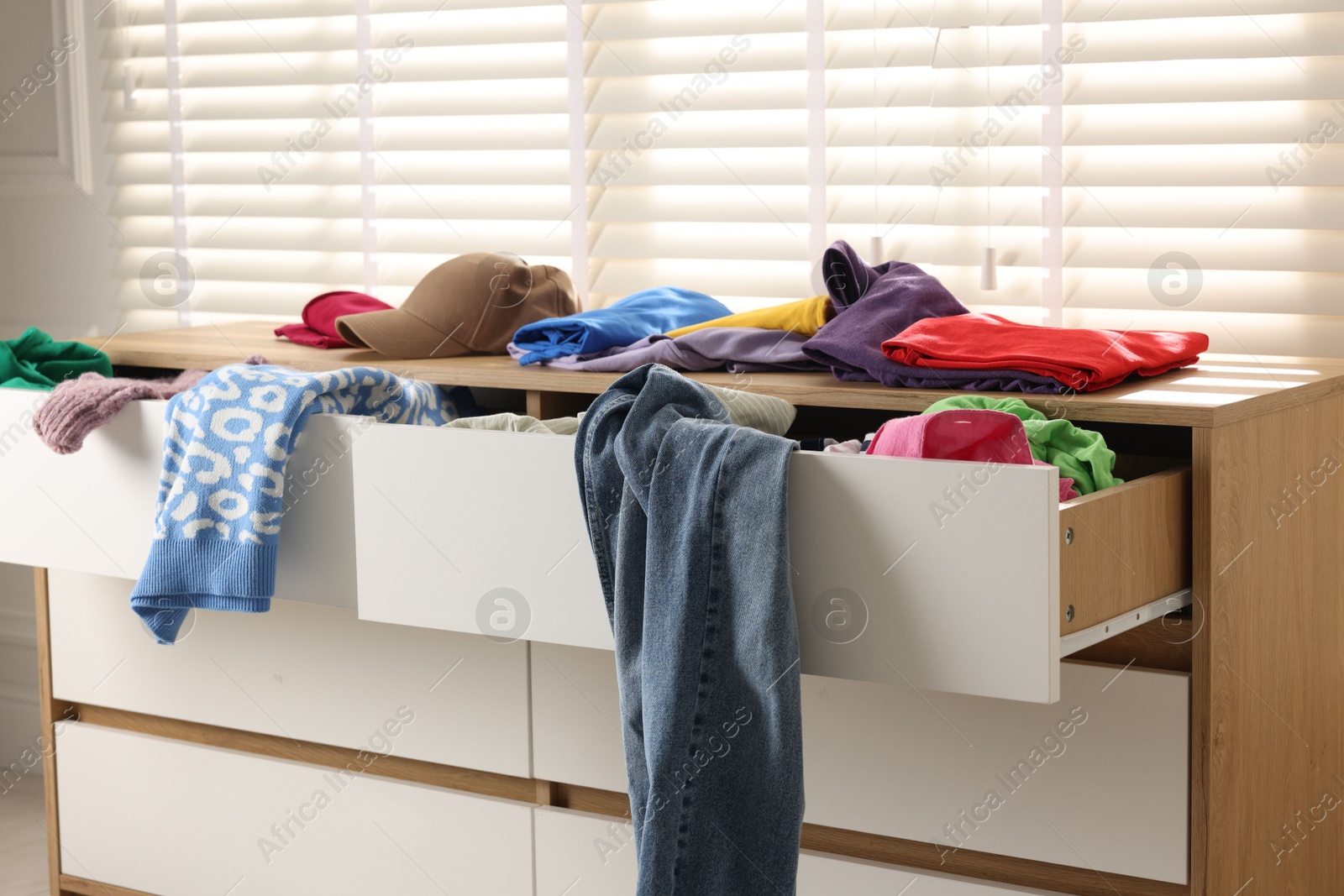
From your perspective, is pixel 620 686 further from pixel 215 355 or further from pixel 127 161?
pixel 127 161

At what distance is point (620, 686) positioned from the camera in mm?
1232

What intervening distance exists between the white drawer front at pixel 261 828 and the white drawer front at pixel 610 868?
1.2 inches

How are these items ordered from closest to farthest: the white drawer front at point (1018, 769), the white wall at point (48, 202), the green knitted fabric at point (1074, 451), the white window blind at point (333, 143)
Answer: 1. the green knitted fabric at point (1074, 451)
2. the white drawer front at point (1018, 769)
3. the white window blind at point (333, 143)
4. the white wall at point (48, 202)

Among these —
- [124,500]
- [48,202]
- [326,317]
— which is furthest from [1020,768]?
[48,202]

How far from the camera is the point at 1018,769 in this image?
1.42m

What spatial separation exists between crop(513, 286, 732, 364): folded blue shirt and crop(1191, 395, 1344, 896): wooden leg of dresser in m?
0.70

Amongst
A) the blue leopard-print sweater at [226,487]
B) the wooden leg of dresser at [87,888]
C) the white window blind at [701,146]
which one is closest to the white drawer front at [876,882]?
the blue leopard-print sweater at [226,487]

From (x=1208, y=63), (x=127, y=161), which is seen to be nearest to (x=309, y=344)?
(x=127, y=161)

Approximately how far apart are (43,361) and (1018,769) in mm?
1339

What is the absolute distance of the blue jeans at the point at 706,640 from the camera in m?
1.14

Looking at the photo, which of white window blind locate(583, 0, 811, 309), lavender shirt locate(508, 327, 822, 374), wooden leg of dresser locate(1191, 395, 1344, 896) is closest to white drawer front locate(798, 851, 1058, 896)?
wooden leg of dresser locate(1191, 395, 1344, 896)

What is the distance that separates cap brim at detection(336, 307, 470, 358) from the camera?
1.81 meters

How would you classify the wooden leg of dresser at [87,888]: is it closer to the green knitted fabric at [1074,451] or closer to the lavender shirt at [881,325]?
the lavender shirt at [881,325]

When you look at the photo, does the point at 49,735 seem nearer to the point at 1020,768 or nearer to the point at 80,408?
the point at 80,408
